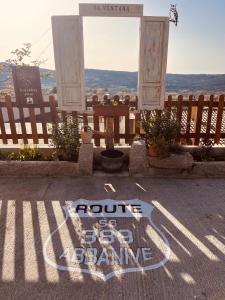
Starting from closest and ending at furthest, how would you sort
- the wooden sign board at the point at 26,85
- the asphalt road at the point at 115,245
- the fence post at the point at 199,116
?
the asphalt road at the point at 115,245 → the fence post at the point at 199,116 → the wooden sign board at the point at 26,85

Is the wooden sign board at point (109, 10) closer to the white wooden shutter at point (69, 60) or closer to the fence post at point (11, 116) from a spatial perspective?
the white wooden shutter at point (69, 60)

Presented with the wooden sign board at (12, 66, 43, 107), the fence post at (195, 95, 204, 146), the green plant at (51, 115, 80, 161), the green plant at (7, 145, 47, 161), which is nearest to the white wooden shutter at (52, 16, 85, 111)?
the green plant at (51, 115, 80, 161)

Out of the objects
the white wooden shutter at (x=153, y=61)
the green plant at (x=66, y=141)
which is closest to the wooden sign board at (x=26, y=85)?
the green plant at (x=66, y=141)

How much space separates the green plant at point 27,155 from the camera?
5199 mm

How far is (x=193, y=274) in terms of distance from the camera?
2650 millimetres

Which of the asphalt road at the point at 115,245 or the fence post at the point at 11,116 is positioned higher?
the fence post at the point at 11,116

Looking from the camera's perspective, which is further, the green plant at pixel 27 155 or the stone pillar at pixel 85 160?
the green plant at pixel 27 155

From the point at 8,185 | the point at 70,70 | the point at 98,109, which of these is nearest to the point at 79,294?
the point at 8,185

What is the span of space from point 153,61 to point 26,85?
318cm

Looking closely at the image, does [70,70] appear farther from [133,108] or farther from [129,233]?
[129,233]

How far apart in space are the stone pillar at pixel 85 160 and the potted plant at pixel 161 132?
1.30m

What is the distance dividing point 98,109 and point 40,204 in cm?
222

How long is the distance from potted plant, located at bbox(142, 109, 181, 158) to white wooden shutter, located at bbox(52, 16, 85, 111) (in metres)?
1.64

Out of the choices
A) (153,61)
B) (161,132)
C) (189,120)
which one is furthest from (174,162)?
(153,61)
